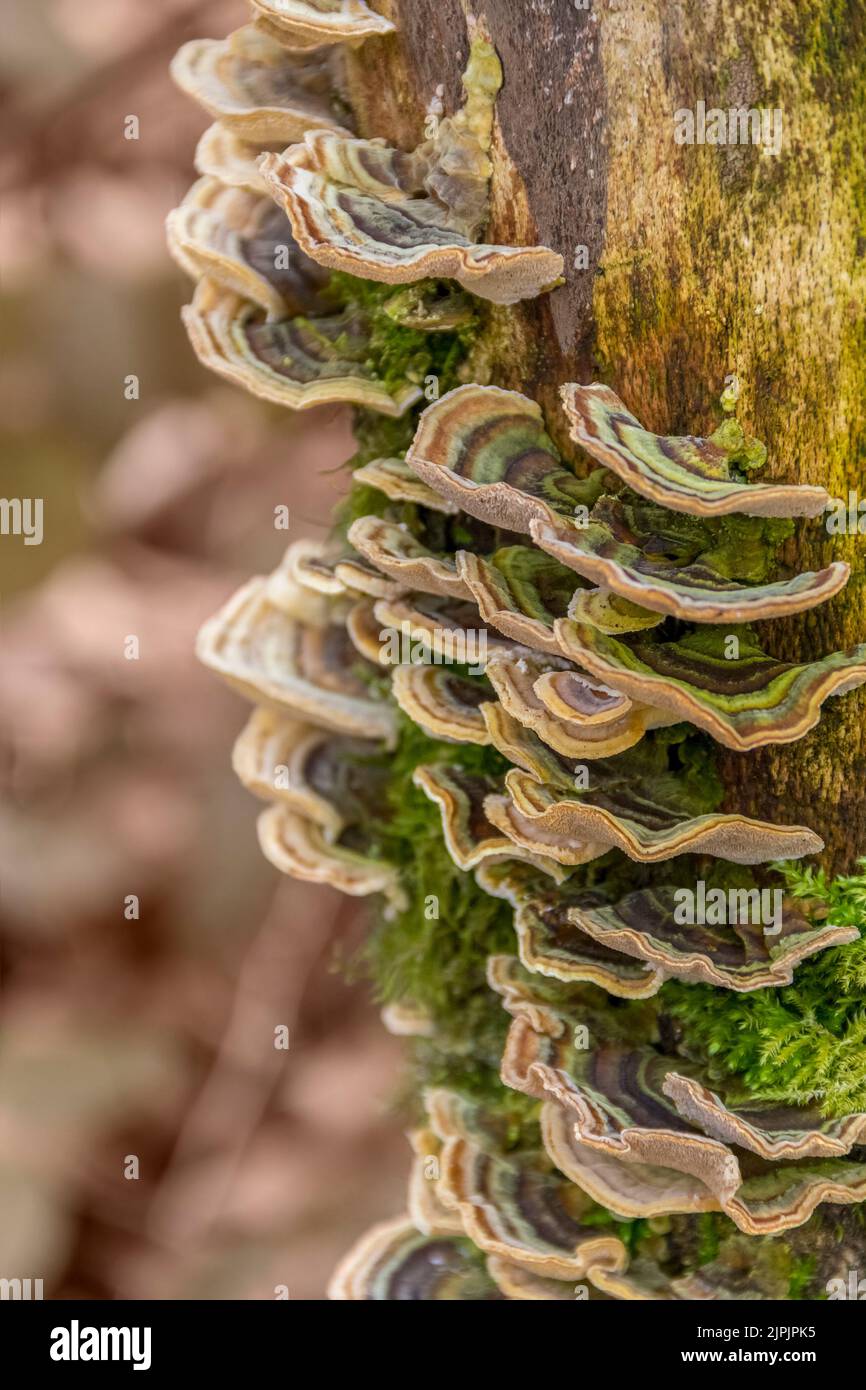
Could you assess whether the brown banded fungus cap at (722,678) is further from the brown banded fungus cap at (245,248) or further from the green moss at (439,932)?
the brown banded fungus cap at (245,248)

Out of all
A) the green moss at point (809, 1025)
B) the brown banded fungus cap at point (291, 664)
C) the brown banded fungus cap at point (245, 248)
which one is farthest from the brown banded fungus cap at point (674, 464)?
the brown banded fungus cap at point (291, 664)

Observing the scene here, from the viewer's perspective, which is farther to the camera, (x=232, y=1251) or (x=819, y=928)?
(x=232, y=1251)

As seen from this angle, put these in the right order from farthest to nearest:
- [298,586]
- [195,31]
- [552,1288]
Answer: [195,31]
[298,586]
[552,1288]

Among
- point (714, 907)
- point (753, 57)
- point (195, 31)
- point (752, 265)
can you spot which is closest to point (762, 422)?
point (752, 265)

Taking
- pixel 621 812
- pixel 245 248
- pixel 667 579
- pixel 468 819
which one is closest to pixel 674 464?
pixel 667 579

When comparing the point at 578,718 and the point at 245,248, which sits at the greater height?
the point at 245,248

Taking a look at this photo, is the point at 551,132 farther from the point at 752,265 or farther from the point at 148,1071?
the point at 148,1071

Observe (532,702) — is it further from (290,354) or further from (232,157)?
(232,157)
